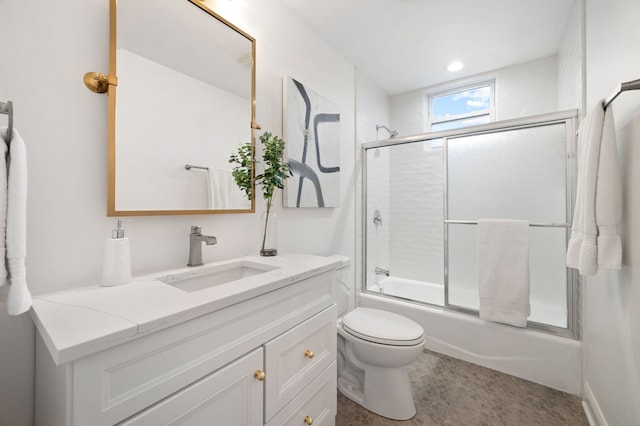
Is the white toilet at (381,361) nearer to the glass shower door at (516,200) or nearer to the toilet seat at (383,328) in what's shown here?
the toilet seat at (383,328)

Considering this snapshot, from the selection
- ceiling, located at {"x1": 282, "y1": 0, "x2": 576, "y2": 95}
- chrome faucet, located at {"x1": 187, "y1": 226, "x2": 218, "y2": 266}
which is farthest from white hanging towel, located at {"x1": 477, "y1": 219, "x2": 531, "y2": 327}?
chrome faucet, located at {"x1": 187, "y1": 226, "x2": 218, "y2": 266}

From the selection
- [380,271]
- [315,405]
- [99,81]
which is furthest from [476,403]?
[99,81]

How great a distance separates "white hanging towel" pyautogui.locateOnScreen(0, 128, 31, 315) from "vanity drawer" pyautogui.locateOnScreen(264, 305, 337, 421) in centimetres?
65

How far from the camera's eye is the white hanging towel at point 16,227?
1.96ft

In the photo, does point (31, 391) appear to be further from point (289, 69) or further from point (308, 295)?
point (289, 69)

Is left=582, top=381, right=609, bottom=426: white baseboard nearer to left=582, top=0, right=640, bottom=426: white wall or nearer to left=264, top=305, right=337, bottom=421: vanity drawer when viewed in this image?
left=582, top=0, right=640, bottom=426: white wall

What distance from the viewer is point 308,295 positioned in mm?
1165

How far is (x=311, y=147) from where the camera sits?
1.94 metres

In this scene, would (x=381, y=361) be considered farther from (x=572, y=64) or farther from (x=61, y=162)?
(x=572, y=64)

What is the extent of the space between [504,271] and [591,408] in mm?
818

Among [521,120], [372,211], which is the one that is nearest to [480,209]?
[521,120]

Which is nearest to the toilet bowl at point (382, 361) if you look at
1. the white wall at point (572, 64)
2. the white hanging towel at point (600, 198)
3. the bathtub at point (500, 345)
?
the bathtub at point (500, 345)

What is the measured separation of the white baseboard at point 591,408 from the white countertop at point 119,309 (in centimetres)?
173

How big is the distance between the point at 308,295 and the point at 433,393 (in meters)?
1.22
